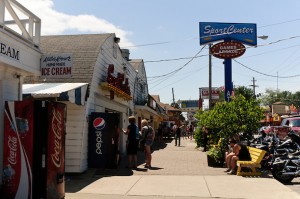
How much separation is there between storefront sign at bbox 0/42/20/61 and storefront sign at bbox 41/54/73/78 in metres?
1.14

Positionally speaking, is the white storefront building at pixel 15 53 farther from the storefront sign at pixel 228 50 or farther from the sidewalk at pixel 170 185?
the storefront sign at pixel 228 50

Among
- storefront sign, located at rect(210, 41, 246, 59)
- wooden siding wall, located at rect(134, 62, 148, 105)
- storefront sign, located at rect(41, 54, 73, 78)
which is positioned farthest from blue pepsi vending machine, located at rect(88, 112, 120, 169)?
storefront sign, located at rect(210, 41, 246, 59)

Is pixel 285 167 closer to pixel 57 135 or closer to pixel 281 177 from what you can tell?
pixel 281 177

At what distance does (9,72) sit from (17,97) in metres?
0.63

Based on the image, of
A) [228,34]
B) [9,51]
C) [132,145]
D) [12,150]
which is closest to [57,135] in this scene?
[12,150]

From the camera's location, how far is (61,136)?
284 inches

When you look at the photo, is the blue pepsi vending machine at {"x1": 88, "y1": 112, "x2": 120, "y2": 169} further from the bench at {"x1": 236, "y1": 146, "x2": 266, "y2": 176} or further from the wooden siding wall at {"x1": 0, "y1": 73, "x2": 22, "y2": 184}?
the wooden siding wall at {"x1": 0, "y1": 73, "x2": 22, "y2": 184}

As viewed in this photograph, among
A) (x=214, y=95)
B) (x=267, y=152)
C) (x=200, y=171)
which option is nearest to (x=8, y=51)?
(x=200, y=171)

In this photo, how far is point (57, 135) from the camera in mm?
7023

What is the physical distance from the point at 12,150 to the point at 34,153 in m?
0.55

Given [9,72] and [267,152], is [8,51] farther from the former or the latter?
[267,152]

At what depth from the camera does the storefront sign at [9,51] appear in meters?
7.02

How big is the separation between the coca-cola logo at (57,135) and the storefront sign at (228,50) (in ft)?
52.0

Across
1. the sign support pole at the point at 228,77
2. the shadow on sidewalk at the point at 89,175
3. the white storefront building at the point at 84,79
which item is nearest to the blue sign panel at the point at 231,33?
the sign support pole at the point at 228,77
